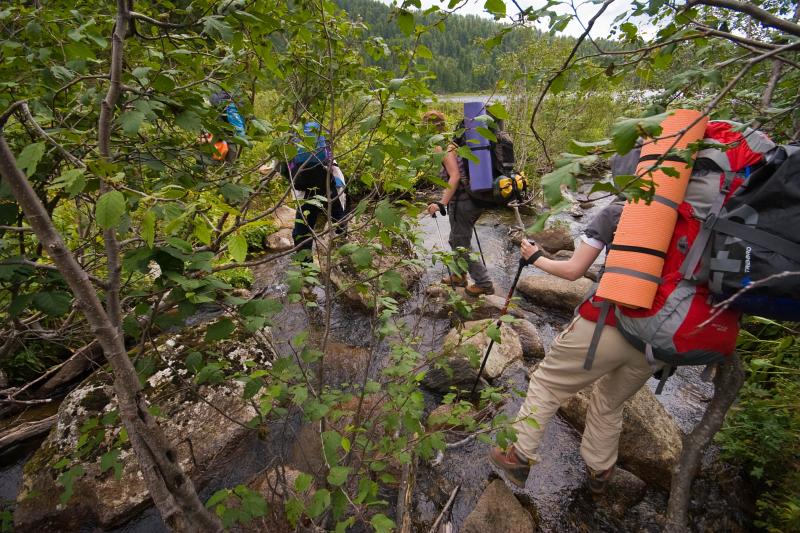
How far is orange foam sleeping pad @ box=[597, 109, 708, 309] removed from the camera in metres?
1.90

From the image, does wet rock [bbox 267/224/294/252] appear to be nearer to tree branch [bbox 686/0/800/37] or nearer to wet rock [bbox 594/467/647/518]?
A: wet rock [bbox 594/467/647/518]

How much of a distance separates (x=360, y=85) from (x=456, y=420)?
2.08 metres

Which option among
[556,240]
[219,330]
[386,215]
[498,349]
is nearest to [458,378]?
[498,349]

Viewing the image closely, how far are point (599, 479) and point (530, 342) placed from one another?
1875mm

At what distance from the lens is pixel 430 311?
17.3 ft

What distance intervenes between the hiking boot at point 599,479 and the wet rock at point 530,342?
1.69 m

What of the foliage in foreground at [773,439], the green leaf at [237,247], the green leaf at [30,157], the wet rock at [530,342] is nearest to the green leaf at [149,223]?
the green leaf at [237,247]

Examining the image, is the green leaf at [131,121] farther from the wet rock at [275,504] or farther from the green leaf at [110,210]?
the wet rock at [275,504]

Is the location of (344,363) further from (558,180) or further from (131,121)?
(558,180)

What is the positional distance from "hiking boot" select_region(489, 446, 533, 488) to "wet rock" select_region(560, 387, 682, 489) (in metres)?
0.97

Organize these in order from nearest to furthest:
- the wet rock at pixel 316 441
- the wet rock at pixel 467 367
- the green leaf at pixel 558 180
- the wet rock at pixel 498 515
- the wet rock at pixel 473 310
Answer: the green leaf at pixel 558 180, the wet rock at pixel 498 515, the wet rock at pixel 316 441, the wet rock at pixel 467 367, the wet rock at pixel 473 310

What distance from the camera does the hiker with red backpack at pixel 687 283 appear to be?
1.65 metres

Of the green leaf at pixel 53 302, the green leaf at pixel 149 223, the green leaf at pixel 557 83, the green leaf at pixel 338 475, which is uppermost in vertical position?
the green leaf at pixel 557 83

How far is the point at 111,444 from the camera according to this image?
2756mm
